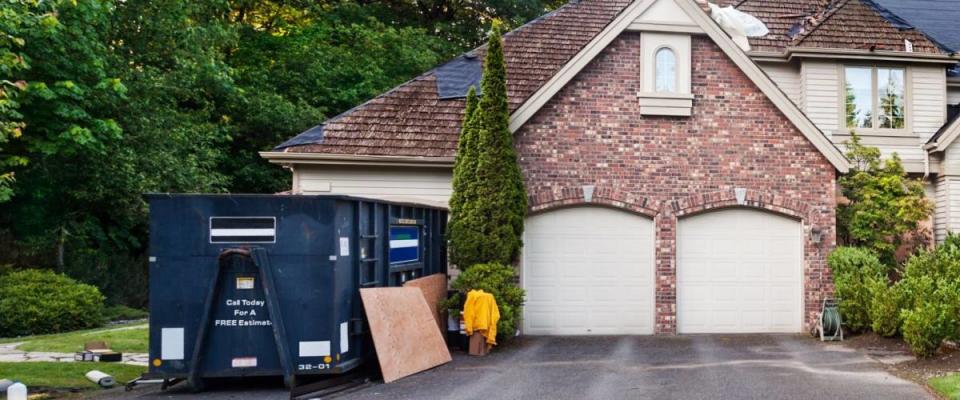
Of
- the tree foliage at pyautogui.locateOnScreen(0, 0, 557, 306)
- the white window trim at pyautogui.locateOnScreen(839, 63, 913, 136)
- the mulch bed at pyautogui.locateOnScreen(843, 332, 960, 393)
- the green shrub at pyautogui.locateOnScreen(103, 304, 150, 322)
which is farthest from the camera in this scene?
the green shrub at pyautogui.locateOnScreen(103, 304, 150, 322)

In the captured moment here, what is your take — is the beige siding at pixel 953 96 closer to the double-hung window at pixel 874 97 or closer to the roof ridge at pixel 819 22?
the double-hung window at pixel 874 97

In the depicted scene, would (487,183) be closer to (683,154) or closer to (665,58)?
(683,154)

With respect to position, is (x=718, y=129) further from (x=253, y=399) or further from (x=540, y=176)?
(x=253, y=399)

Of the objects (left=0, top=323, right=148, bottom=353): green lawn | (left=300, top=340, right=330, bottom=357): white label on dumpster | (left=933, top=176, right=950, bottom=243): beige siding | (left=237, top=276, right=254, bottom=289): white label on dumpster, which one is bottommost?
(left=0, top=323, right=148, bottom=353): green lawn

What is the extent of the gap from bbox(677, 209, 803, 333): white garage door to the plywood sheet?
168 inches

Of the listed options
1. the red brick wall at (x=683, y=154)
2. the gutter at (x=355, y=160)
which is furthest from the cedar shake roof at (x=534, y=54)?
the red brick wall at (x=683, y=154)

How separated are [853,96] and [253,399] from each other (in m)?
13.3

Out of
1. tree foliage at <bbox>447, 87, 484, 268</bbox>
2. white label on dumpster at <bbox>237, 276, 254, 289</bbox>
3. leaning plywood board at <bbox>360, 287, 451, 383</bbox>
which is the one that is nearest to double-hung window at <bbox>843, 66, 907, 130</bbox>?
tree foliage at <bbox>447, 87, 484, 268</bbox>

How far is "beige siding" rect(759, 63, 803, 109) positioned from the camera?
17500 mm

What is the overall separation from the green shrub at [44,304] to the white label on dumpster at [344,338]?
1020 centimetres

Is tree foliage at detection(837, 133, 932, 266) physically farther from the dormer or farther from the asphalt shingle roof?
the asphalt shingle roof

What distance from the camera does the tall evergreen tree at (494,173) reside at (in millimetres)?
13203

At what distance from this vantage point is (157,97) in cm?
2006

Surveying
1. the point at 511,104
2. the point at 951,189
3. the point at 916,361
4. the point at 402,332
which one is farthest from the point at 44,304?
the point at 951,189
